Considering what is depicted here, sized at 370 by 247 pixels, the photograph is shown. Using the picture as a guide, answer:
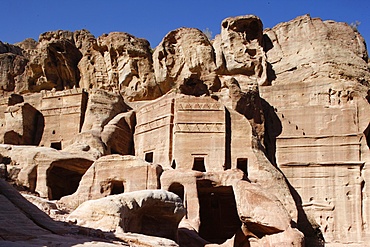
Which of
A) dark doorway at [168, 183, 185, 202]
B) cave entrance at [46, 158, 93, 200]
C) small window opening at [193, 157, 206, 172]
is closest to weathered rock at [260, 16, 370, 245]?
small window opening at [193, 157, 206, 172]

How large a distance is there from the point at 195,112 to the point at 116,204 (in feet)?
52.1

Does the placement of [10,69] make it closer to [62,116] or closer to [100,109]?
[62,116]

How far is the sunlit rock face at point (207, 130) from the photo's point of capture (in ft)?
89.3

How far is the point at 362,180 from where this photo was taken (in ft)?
111

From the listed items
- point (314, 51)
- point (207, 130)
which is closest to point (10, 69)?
point (207, 130)

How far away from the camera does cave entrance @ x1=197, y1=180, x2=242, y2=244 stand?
31.2 meters

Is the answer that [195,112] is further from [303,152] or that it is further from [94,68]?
[94,68]

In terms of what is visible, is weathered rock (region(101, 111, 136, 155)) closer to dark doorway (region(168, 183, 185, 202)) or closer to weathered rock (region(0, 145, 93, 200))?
weathered rock (region(0, 145, 93, 200))

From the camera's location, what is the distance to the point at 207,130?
110ft

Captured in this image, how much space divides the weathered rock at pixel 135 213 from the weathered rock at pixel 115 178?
18.5 ft

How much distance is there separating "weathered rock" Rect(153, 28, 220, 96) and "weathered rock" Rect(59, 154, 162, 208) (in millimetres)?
11746

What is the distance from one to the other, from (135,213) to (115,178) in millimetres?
8074

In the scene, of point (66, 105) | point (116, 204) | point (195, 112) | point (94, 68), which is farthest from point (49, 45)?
point (116, 204)

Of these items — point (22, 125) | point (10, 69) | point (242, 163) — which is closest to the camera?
point (242, 163)
